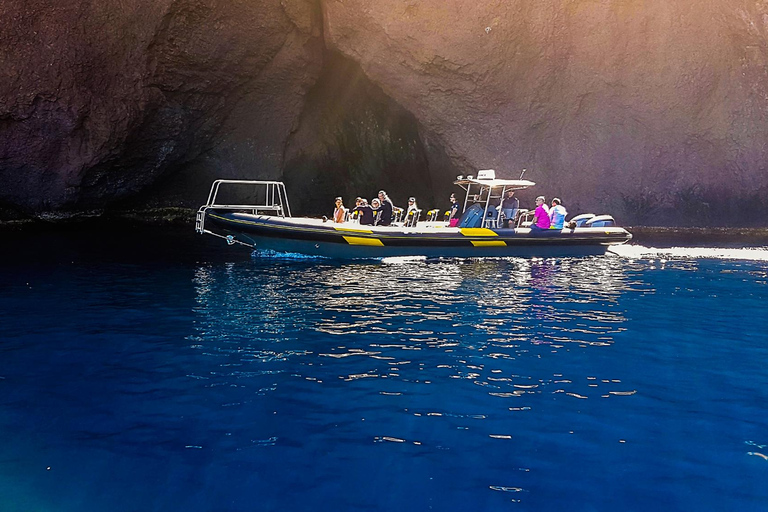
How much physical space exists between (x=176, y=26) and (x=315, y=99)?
8.54 m

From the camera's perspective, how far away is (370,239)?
16.6 meters

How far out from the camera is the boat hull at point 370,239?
16.5m

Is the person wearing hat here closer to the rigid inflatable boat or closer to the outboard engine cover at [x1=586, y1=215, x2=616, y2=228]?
the rigid inflatable boat

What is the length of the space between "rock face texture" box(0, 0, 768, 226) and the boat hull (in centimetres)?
966

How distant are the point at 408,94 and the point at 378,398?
21.6m

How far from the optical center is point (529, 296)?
1244 cm

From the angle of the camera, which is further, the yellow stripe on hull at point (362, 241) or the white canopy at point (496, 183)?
the white canopy at point (496, 183)

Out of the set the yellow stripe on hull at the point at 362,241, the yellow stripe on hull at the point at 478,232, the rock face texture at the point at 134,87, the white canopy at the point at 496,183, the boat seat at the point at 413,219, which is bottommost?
the yellow stripe on hull at the point at 362,241

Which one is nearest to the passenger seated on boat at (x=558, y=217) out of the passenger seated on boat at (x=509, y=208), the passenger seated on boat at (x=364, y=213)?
the passenger seated on boat at (x=509, y=208)

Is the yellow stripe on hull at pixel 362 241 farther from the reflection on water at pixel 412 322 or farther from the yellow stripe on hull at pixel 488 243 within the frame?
the yellow stripe on hull at pixel 488 243

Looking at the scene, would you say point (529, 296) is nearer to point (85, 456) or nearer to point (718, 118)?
point (85, 456)

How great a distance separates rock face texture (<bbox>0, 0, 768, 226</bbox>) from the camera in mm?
23172

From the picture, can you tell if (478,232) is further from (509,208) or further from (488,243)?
(509,208)

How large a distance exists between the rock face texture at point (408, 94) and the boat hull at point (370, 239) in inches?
380
